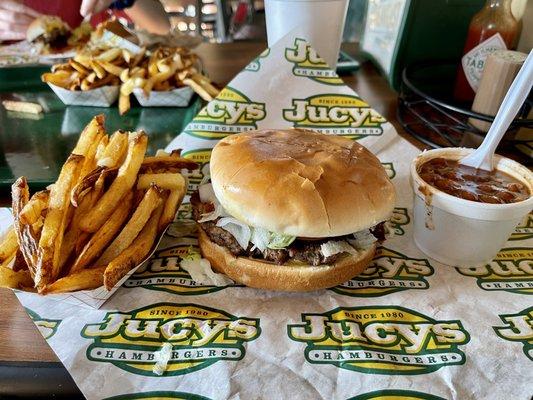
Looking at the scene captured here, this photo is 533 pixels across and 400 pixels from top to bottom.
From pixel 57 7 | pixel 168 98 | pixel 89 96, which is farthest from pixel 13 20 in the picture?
pixel 168 98

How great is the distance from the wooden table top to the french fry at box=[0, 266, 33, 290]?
0.36 feet

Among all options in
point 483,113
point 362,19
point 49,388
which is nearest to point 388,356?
point 49,388

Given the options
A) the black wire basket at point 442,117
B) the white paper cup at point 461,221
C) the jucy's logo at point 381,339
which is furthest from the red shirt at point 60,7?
the jucy's logo at point 381,339

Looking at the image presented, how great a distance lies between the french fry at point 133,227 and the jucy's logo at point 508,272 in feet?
3.64

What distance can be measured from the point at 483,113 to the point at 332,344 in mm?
1347

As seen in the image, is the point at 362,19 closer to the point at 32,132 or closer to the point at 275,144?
the point at 275,144

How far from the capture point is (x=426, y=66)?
7.96 ft

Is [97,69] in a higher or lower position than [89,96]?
higher

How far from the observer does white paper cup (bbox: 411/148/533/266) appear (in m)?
1.36

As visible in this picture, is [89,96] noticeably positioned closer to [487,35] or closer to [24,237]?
[24,237]

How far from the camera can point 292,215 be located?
1261 millimetres

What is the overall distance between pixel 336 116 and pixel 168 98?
108 cm

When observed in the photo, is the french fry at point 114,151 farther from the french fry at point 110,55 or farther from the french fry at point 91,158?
the french fry at point 110,55

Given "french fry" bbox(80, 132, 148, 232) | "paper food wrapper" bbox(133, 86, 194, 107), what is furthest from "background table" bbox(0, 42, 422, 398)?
"paper food wrapper" bbox(133, 86, 194, 107)
